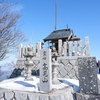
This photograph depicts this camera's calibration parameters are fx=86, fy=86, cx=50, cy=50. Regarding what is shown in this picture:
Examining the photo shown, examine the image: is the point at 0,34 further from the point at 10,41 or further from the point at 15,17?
the point at 15,17

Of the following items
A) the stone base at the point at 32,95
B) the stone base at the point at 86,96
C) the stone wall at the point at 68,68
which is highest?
the stone wall at the point at 68,68

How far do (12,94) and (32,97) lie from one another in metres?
0.79

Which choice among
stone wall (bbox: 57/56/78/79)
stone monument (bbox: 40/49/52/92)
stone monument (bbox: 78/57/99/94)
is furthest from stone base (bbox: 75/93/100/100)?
stone wall (bbox: 57/56/78/79)

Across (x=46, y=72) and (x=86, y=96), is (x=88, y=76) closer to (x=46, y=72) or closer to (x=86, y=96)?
(x=86, y=96)

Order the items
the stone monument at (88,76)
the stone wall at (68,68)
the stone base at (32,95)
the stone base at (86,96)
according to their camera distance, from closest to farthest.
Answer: the stone base at (32,95) → the stone base at (86,96) → the stone monument at (88,76) → the stone wall at (68,68)

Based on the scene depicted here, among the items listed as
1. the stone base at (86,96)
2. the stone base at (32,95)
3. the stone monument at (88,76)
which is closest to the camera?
the stone base at (32,95)

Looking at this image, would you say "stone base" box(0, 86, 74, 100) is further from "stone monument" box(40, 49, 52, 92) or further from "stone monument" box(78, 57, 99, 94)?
"stone monument" box(78, 57, 99, 94)

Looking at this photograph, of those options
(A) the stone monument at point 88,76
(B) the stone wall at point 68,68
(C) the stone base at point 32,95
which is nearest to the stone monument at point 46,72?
(C) the stone base at point 32,95

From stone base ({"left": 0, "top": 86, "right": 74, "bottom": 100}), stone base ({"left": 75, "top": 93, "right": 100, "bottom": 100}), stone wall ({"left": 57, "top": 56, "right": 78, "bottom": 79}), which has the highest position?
stone wall ({"left": 57, "top": 56, "right": 78, "bottom": 79})

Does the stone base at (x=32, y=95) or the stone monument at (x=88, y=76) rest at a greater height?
the stone monument at (x=88, y=76)

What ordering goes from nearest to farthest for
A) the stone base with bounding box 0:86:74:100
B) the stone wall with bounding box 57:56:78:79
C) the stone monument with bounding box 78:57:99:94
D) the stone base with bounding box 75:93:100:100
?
Answer: the stone base with bounding box 0:86:74:100 → the stone base with bounding box 75:93:100:100 → the stone monument with bounding box 78:57:99:94 → the stone wall with bounding box 57:56:78:79

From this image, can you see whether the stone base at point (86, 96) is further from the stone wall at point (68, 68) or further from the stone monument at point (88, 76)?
the stone wall at point (68, 68)

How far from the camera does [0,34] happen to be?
6555 mm

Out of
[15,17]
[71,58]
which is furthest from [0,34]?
[71,58]
